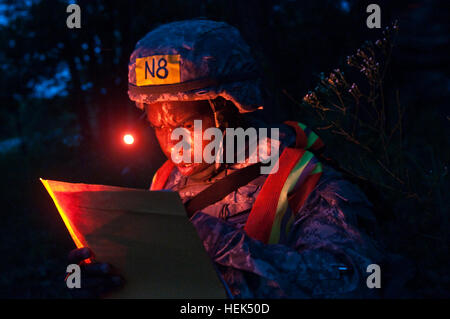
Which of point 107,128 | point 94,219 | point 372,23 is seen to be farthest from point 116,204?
point 107,128

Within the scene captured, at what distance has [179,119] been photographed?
188 centimetres

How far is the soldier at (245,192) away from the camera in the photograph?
1.38 m

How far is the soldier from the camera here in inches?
54.4

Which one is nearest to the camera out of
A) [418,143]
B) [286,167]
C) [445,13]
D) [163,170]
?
[286,167]

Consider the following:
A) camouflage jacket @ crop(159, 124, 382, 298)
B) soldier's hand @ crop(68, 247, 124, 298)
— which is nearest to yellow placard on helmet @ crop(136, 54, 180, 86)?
camouflage jacket @ crop(159, 124, 382, 298)

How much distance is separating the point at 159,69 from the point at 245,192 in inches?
33.0

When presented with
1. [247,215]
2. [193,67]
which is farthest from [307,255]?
[193,67]

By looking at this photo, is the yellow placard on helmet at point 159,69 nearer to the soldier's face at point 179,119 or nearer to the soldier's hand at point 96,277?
the soldier's face at point 179,119

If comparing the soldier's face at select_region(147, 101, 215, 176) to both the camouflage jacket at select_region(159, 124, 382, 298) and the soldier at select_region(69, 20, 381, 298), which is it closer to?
the soldier at select_region(69, 20, 381, 298)

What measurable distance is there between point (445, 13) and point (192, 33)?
22.0 ft

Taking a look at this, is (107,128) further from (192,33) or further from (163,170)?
(192,33)

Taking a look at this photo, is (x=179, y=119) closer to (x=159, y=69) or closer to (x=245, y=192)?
(x=159, y=69)
